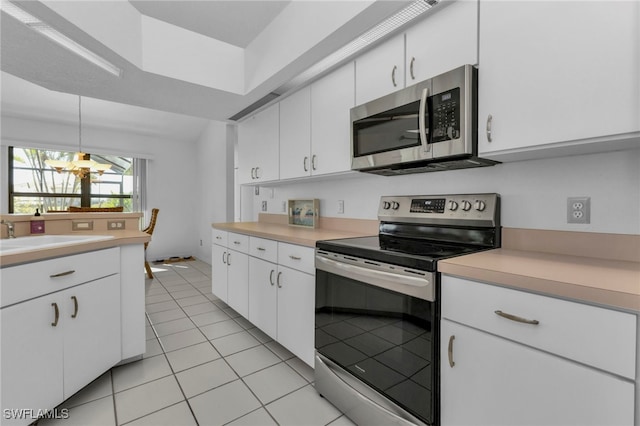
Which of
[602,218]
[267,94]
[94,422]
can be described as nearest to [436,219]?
[602,218]

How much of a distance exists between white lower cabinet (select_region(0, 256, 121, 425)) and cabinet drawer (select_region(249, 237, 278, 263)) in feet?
3.17

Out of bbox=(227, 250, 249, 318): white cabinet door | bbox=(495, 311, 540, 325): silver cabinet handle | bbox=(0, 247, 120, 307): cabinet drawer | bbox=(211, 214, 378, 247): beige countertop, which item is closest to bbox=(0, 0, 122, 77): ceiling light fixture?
bbox=(0, 247, 120, 307): cabinet drawer

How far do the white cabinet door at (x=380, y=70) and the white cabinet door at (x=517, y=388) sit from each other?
1352 mm

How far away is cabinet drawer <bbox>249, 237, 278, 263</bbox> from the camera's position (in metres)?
2.16

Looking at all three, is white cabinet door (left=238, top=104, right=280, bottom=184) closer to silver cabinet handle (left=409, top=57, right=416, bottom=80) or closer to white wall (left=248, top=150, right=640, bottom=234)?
white wall (left=248, top=150, right=640, bottom=234)

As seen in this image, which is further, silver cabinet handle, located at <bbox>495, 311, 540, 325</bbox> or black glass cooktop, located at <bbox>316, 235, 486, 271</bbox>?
black glass cooktop, located at <bbox>316, 235, 486, 271</bbox>

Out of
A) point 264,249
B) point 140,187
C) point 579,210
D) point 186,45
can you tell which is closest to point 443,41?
point 579,210

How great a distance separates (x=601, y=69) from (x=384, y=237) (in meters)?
1.26

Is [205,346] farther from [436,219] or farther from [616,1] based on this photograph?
[616,1]

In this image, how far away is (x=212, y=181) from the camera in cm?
554

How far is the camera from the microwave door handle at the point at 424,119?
4.70 feet

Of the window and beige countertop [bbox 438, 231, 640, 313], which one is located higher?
the window

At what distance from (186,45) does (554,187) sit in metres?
2.71

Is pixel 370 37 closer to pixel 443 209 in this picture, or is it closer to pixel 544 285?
pixel 443 209
